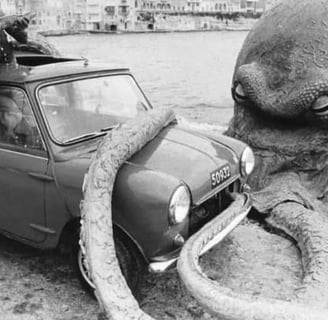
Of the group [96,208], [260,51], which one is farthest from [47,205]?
[260,51]

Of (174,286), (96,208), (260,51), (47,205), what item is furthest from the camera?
(260,51)

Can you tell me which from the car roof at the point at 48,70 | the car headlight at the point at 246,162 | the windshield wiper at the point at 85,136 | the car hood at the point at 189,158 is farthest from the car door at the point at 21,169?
the car headlight at the point at 246,162

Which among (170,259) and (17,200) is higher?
(17,200)

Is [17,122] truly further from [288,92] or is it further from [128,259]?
[288,92]

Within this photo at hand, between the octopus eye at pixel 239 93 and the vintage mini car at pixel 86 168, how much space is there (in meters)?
2.59

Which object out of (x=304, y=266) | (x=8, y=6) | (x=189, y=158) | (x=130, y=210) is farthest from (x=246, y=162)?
(x=8, y=6)

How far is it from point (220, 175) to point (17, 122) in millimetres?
1719

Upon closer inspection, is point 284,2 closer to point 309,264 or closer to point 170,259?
point 309,264

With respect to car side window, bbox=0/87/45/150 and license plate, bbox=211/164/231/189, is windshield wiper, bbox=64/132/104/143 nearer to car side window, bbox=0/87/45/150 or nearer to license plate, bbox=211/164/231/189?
car side window, bbox=0/87/45/150

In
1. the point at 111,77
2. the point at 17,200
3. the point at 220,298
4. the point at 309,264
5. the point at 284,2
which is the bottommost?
the point at 309,264

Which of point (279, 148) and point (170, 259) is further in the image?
point (279, 148)

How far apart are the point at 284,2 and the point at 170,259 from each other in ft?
17.3

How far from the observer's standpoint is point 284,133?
274 inches

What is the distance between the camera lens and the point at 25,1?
5949 millimetres
